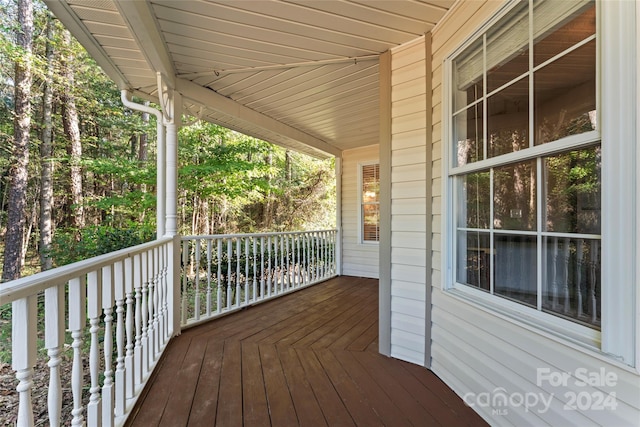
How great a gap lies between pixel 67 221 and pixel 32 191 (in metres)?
1.22

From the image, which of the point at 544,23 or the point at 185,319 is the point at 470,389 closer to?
the point at 544,23

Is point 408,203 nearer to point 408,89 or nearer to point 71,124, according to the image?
point 408,89

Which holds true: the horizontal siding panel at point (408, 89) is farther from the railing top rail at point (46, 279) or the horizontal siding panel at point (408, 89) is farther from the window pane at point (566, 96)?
the railing top rail at point (46, 279)

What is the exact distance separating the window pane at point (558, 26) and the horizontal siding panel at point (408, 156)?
921 mm

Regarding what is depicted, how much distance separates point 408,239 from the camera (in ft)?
7.56

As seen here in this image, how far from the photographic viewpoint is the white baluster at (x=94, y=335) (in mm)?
1215

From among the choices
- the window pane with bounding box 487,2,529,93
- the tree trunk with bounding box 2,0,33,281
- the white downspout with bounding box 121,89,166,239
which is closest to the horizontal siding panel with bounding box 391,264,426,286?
the window pane with bounding box 487,2,529,93

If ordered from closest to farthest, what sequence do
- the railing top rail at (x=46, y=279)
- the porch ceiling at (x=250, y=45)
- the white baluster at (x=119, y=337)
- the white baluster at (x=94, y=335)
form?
the railing top rail at (x=46, y=279), the white baluster at (x=94, y=335), the white baluster at (x=119, y=337), the porch ceiling at (x=250, y=45)

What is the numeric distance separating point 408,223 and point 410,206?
0.14 m

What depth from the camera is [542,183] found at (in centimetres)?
135

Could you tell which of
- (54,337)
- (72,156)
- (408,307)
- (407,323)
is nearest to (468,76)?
(408,307)

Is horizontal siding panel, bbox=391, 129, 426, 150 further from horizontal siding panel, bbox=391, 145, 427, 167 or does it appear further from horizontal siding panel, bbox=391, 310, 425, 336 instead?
horizontal siding panel, bbox=391, 310, 425, 336

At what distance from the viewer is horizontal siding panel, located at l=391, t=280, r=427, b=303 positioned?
2209 mm

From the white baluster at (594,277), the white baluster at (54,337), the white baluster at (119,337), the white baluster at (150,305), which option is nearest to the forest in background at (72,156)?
the white baluster at (150,305)
